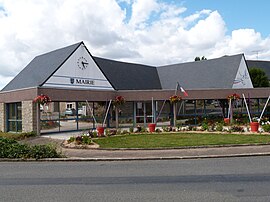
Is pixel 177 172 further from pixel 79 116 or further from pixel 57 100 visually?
pixel 79 116

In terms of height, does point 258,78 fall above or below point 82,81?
above

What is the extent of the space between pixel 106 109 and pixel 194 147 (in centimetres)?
1331

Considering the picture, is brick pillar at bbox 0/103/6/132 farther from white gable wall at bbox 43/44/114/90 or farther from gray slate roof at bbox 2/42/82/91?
white gable wall at bbox 43/44/114/90

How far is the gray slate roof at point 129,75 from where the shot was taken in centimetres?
2959

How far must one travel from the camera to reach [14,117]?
72.9 feet

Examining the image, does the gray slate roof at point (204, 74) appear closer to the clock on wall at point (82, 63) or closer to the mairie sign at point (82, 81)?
the mairie sign at point (82, 81)

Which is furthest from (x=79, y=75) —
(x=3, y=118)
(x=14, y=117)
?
(x=3, y=118)

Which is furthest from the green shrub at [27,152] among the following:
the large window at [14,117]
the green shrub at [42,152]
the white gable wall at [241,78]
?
the white gable wall at [241,78]

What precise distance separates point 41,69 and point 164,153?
16.6 meters

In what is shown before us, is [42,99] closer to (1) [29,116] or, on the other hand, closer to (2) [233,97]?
(1) [29,116]

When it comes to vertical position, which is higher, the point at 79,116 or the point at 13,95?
the point at 13,95

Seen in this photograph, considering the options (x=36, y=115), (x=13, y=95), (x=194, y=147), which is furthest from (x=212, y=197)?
(x=13, y=95)

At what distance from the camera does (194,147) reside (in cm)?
1243

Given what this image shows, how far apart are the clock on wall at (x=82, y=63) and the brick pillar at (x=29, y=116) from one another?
6.35m
